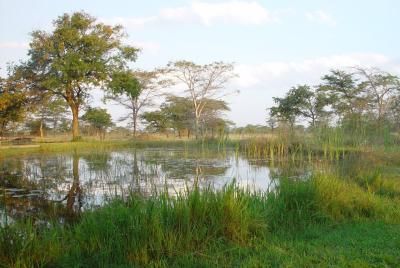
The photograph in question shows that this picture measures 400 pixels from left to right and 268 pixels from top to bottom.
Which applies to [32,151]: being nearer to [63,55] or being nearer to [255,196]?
[63,55]

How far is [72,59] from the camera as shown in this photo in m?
28.8

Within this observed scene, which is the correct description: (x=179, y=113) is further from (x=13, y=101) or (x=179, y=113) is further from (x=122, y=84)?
(x=13, y=101)

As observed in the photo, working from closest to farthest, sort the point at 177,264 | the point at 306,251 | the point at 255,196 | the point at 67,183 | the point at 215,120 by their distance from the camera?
1. the point at 177,264
2. the point at 306,251
3. the point at 255,196
4. the point at 67,183
5. the point at 215,120

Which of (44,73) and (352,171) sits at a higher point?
(44,73)

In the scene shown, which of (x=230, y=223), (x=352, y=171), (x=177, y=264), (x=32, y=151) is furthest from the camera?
(x=32, y=151)

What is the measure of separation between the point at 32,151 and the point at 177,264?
69.0 feet

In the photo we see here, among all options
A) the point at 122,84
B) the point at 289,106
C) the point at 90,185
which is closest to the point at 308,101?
the point at 289,106

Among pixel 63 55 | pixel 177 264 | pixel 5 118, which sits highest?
pixel 63 55

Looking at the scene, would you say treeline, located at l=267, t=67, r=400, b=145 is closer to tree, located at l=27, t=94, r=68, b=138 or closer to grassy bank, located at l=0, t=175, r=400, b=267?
grassy bank, located at l=0, t=175, r=400, b=267

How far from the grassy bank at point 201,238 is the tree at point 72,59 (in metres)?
24.8

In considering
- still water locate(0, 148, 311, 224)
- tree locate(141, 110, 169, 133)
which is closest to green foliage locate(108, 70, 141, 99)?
tree locate(141, 110, 169, 133)

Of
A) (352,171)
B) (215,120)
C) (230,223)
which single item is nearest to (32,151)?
(352,171)

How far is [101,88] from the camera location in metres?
31.7

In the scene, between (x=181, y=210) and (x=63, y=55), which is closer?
(x=181, y=210)
